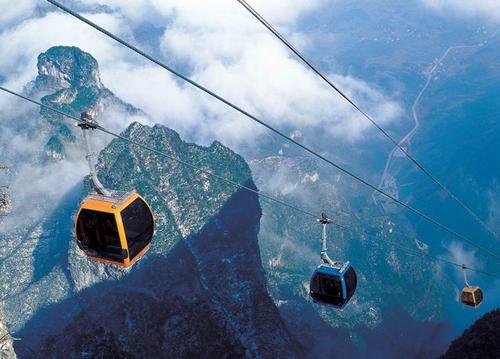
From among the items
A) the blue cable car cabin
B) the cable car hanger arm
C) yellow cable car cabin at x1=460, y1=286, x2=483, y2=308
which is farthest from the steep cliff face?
the cable car hanger arm

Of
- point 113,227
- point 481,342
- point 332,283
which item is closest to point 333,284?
point 332,283

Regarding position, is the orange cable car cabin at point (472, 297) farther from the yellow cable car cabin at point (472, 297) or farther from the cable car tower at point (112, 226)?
the cable car tower at point (112, 226)

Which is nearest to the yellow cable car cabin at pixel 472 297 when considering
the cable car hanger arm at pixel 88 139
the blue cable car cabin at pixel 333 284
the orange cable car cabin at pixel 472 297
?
the orange cable car cabin at pixel 472 297

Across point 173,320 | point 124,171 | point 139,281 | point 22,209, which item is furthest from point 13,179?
point 173,320

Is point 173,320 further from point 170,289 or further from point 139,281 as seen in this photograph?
point 139,281

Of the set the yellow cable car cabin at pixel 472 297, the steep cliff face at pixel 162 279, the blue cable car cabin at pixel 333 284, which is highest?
the blue cable car cabin at pixel 333 284

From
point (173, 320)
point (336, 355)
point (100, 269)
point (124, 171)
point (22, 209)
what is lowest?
point (336, 355)
